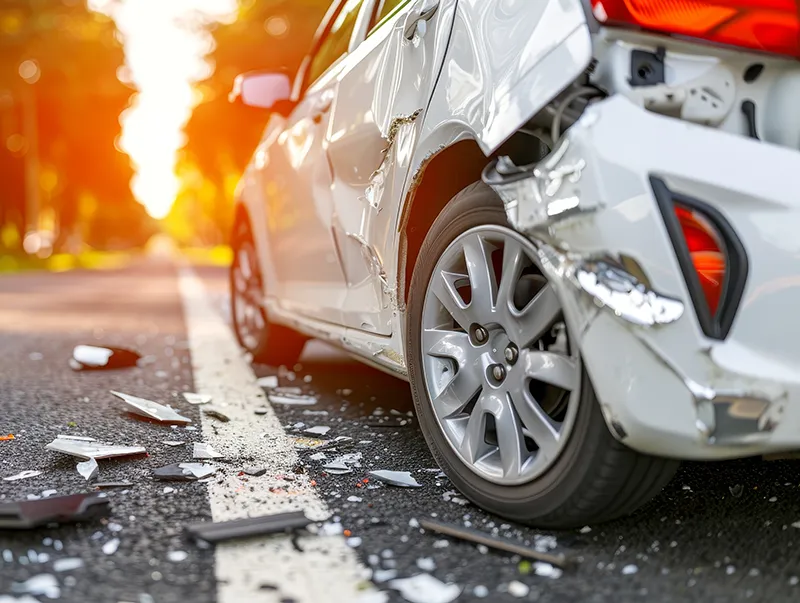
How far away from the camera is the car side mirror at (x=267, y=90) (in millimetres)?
4461

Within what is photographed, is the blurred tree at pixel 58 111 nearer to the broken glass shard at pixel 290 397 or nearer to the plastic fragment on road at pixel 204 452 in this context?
the broken glass shard at pixel 290 397

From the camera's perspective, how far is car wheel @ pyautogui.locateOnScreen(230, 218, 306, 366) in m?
5.05

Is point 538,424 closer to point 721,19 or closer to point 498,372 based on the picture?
point 498,372

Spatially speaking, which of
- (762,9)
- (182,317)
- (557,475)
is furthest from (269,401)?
(182,317)

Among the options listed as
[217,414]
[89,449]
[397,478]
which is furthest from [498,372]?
[217,414]

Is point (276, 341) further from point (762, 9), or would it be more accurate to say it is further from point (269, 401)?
point (762, 9)

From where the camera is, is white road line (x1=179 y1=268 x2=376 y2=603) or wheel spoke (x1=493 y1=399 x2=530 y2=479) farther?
wheel spoke (x1=493 y1=399 x2=530 y2=479)

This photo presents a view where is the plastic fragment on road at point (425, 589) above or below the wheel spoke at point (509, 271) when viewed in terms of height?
below

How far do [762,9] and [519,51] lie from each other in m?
0.52

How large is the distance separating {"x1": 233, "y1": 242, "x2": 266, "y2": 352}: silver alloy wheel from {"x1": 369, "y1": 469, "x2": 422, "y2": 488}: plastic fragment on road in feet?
8.17

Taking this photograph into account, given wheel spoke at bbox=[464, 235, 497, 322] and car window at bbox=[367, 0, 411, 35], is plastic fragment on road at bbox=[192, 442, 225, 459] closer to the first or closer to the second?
wheel spoke at bbox=[464, 235, 497, 322]

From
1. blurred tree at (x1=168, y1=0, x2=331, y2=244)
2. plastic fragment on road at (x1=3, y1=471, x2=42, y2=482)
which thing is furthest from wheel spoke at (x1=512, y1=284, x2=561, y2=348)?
blurred tree at (x1=168, y1=0, x2=331, y2=244)

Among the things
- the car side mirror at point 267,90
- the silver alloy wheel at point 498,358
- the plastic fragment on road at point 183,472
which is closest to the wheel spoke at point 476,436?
the silver alloy wheel at point 498,358

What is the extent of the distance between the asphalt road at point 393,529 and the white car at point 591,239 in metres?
0.17
